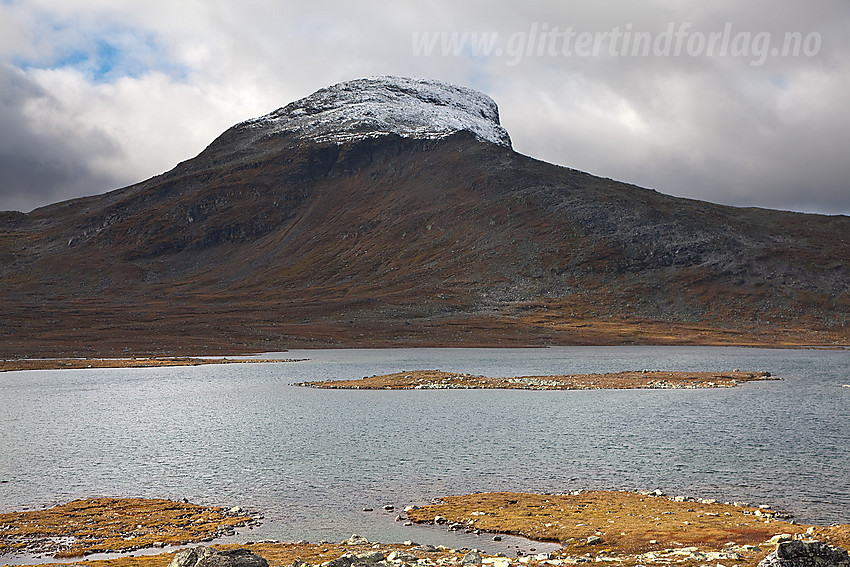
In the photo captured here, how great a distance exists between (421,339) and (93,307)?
94.8 metres

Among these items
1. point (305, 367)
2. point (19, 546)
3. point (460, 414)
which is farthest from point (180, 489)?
point (305, 367)

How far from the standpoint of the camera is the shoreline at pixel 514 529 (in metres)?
21.8

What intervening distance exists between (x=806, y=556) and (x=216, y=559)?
1227 centimetres

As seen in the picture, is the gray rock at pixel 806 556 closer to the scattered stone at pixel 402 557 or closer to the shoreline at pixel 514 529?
the shoreline at pixel 514 529

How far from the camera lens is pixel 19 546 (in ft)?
83.1

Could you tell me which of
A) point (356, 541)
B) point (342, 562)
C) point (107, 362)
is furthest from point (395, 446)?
point (107, 362)

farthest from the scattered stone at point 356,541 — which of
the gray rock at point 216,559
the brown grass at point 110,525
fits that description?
the gray rock at point 216,559

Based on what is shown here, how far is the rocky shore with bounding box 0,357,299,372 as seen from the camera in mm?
110062

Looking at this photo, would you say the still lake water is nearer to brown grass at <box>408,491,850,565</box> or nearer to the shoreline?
the shoreline

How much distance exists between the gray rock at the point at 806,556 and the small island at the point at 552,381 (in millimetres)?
62682

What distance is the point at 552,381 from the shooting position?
8275 centimetres

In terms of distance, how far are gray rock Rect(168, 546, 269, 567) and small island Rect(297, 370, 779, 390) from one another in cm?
6225

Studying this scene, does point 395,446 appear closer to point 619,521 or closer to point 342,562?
point 619,521

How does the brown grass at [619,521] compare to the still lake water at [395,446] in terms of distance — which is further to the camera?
the still lake water at [395,446]
